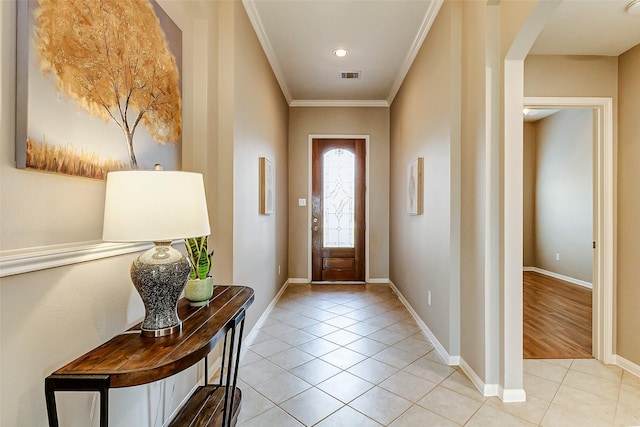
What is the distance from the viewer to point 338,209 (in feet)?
16.4

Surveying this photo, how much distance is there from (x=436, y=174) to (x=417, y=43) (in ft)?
4.66

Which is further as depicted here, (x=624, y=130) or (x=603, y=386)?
(x=624, y=130)

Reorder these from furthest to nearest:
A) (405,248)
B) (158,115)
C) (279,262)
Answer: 1. (279,262)
2. (405,248)
3. (158,115)

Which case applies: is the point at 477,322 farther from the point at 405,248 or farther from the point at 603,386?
the point at 405,248

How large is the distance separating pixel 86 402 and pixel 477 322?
207cm

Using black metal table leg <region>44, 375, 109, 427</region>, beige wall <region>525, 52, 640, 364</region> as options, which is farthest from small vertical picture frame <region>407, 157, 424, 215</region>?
black metal table leg <region>44, 375, 109, 427</region>

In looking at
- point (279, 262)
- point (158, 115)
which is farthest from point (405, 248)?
point (158, 115)

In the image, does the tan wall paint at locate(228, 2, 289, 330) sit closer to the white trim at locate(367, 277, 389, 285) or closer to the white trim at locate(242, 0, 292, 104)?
the white trim at locate(242, 0, 292, 104)

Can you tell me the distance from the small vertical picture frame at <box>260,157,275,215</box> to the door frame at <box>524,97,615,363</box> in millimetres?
2746

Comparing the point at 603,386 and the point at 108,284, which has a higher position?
the point at 108,284

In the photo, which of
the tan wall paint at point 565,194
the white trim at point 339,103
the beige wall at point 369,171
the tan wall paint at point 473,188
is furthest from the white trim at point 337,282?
the tan wall paint at point 565,194

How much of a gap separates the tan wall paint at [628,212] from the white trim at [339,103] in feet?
9.46

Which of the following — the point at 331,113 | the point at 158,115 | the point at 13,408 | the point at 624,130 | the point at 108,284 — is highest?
the point at 331,113

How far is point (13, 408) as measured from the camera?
0.83 m
